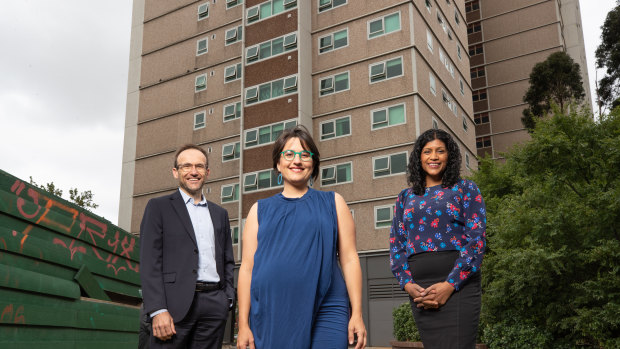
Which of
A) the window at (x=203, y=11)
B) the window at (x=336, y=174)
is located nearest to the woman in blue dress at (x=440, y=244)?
the window at (x=336, y=174)

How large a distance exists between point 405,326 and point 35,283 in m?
12.0

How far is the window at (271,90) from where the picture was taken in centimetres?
3403

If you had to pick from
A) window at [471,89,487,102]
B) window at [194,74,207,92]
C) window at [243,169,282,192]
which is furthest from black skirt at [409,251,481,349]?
window at [471,89,487,102]

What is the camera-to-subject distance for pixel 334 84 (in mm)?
34000

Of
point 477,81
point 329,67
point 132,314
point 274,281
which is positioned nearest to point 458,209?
point 274,281

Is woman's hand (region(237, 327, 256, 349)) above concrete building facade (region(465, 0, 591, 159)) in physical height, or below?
below

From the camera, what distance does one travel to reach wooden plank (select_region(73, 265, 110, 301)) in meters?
8.34

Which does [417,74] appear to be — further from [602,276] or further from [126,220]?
[126,220]

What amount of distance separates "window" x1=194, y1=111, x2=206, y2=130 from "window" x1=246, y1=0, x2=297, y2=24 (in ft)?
22.6

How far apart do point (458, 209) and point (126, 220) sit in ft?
124

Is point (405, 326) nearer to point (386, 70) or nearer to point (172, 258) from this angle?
point (172, 258)

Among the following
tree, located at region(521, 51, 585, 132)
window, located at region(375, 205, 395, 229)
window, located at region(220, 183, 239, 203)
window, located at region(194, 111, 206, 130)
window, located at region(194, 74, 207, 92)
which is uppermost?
window, located at region(194, 74, 207, 92)

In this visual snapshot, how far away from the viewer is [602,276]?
44.7ft

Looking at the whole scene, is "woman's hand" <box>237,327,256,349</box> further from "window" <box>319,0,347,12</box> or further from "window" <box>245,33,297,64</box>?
"window" <box>319,0,347,12</box>
